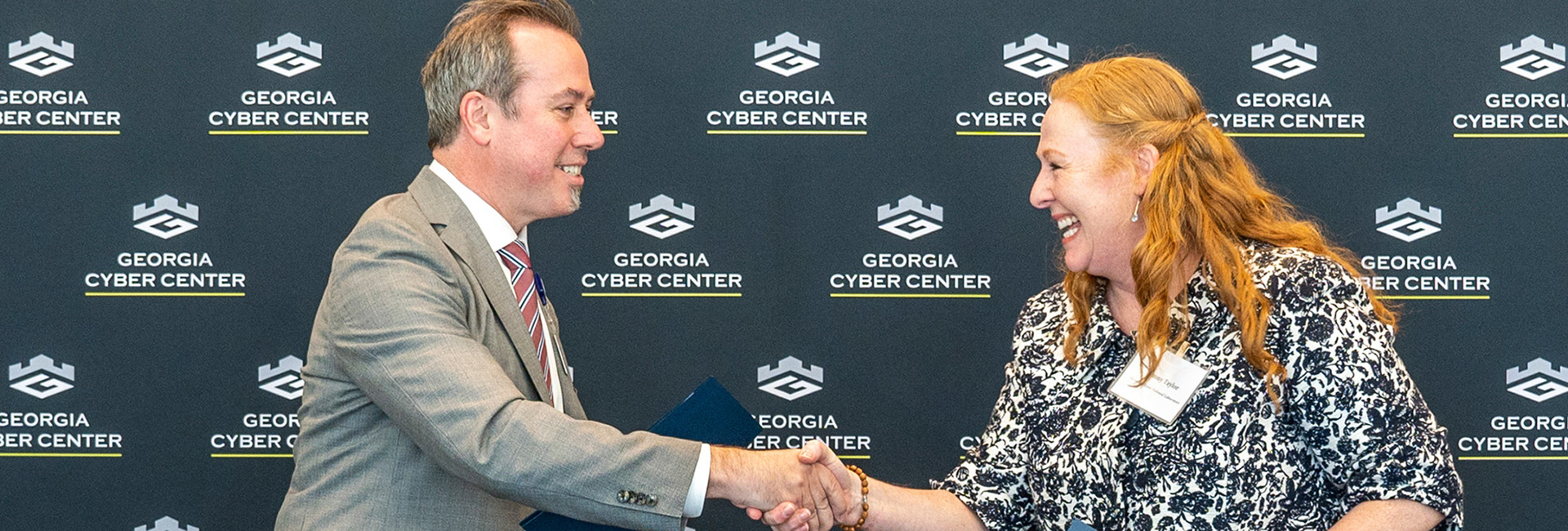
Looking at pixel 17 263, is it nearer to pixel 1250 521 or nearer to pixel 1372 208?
pixel 1250 521

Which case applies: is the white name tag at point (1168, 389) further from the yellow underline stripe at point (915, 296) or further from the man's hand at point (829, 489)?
the yellow underline stripe at point (915, 296)

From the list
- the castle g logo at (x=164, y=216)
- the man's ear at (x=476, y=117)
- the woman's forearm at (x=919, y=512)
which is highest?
the man's ear at (x=476, y=117)

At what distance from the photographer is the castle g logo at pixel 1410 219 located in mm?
3514

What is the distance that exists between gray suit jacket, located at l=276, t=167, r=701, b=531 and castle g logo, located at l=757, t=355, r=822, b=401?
4.51ft

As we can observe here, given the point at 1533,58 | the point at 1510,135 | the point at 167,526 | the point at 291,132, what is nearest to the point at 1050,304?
the point at 1510,135

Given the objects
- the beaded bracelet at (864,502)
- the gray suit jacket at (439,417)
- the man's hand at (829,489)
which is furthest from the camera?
the beaded bracelet at (864,502)

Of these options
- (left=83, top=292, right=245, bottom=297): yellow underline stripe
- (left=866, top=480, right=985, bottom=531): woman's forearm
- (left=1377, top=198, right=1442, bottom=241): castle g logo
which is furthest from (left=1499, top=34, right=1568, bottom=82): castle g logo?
(left=83, top=292, right=245, bottom=297): yellow underline stripe

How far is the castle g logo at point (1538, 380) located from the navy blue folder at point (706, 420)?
95.5 inches

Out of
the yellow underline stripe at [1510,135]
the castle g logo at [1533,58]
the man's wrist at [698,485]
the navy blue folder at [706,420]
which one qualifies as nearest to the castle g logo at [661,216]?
the navy blue folder at [706,420]

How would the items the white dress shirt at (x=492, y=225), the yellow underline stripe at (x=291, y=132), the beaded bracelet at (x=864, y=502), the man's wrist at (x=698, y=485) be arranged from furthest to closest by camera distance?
the yellow underline stripe at (x=291, y=132)
the beaded bracelet at (x=864, y=502)
the white dress shirt at (x=492, y=225)
the man's wrist at (x=698, y=485)

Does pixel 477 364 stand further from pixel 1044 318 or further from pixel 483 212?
pixel 1044 318

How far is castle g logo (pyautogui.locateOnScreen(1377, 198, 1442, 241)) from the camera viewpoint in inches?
138

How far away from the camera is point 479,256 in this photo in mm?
2223

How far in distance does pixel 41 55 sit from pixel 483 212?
192cm
